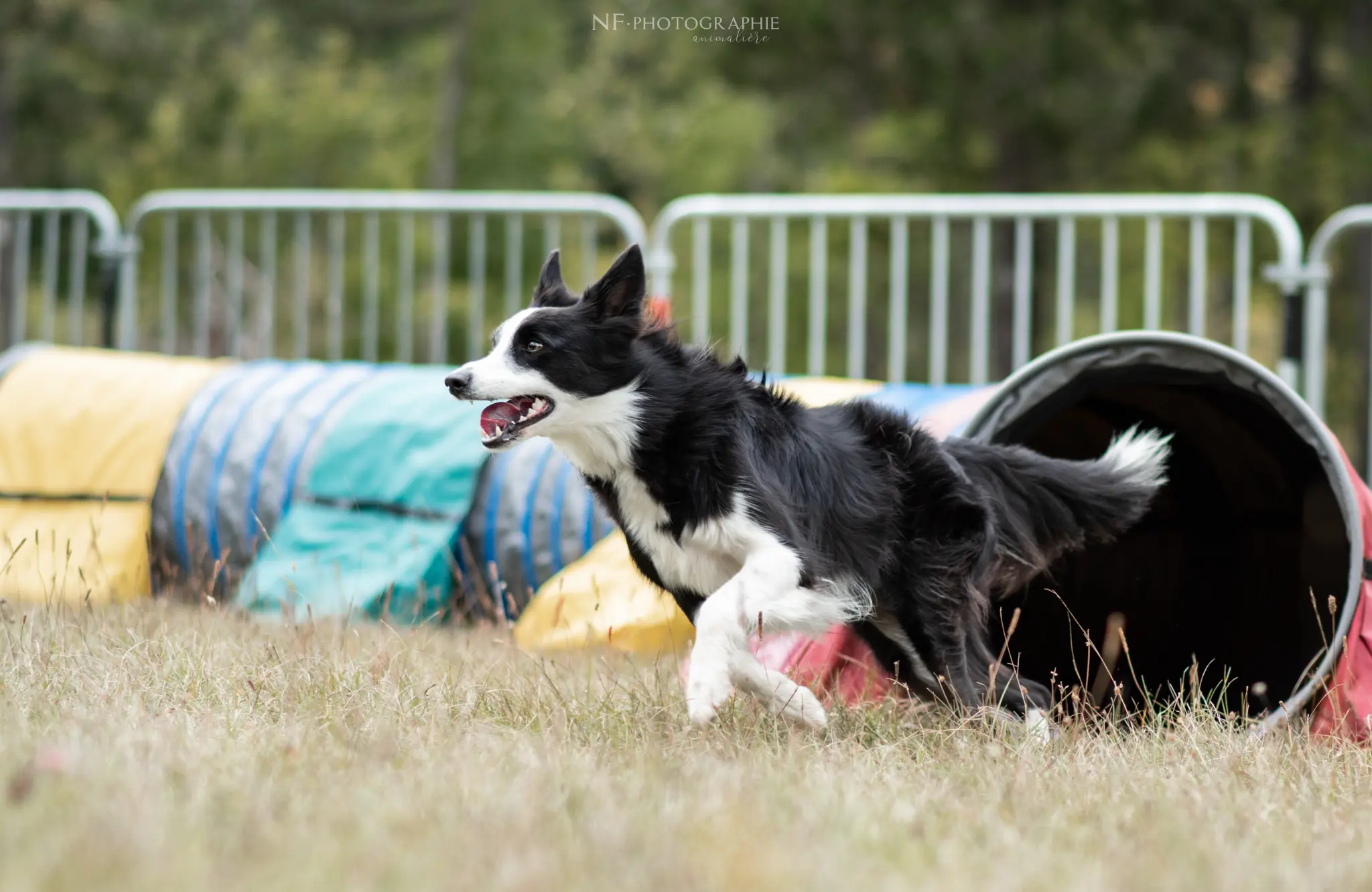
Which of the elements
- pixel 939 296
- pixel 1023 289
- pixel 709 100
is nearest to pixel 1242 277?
pixel 1023 289

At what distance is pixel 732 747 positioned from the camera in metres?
3.09

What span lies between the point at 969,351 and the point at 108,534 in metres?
11.5

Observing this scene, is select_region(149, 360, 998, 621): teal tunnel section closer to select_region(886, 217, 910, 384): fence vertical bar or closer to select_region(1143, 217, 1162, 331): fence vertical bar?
select_region(886, 217, 910, 384): fence vertical bar

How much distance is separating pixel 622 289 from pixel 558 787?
4.35 ft

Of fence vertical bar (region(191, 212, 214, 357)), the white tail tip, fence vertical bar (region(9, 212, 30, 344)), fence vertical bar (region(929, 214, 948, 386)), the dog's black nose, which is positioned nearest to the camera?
the dog's black nose

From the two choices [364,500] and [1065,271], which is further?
[1065,271]

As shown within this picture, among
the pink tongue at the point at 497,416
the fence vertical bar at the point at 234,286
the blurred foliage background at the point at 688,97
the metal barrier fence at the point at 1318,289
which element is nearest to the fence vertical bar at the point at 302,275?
the fence vertical bar at the point at 234,286

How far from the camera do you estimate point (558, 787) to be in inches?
101

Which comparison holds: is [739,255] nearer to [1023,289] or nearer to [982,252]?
[982,252]

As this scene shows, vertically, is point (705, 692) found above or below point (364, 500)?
above

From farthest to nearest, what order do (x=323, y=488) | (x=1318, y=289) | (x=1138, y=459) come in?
1. (x=1318, y=289)
2. (x=323, y=488)
3. (x=1138, y=459)

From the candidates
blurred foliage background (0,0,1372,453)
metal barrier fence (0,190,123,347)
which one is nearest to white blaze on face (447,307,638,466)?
metal barrier fence (0,190,123,347)

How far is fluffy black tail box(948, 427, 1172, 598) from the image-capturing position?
3863 mm

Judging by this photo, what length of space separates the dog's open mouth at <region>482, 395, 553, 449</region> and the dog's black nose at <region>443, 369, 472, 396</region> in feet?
0.43
